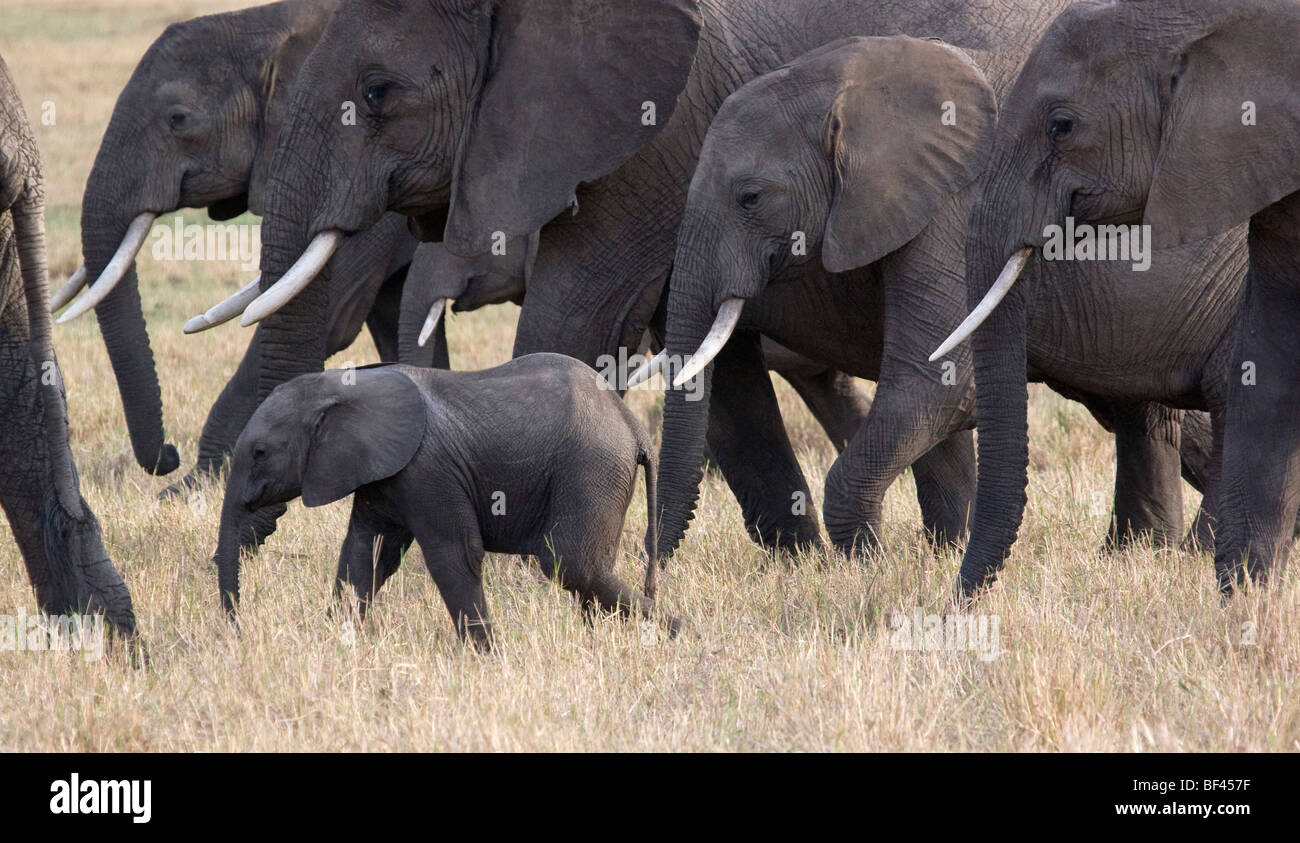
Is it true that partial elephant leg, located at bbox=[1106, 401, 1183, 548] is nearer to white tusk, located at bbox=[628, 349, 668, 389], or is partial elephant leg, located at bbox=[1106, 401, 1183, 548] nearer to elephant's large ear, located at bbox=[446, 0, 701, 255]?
white tusk, located at bbox=[628, 349, 668, 389]

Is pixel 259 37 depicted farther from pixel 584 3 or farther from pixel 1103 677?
pixel 1103 677

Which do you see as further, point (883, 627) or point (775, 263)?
point (775, 263)

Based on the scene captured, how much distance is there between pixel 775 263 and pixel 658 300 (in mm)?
657

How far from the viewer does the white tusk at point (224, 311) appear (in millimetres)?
5770

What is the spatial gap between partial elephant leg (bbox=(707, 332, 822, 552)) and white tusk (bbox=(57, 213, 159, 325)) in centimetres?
242

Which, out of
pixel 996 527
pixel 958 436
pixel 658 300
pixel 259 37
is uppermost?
pixel 259 37

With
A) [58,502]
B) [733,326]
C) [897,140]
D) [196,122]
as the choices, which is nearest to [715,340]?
[733,326]

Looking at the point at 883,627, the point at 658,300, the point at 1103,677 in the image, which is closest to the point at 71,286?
the point at 658,300

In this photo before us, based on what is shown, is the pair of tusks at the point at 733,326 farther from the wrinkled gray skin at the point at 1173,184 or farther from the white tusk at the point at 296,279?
the white tusk at the point at 296,279

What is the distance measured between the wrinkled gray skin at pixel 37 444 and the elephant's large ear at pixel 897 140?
241 centimetres

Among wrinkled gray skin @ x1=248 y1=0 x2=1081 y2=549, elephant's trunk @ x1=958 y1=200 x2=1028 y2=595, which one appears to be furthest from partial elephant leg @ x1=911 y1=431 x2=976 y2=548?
elephant's trunk @ x1=958 y1=200 x2=1028 y2=595

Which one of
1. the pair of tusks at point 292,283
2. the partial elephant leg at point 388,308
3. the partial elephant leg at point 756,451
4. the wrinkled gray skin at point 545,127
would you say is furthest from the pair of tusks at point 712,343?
the partial elephant leg at point 388,308

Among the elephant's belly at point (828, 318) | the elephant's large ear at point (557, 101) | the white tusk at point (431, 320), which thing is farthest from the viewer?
the white tusk at point (431, 320)

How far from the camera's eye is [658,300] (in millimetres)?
6324
